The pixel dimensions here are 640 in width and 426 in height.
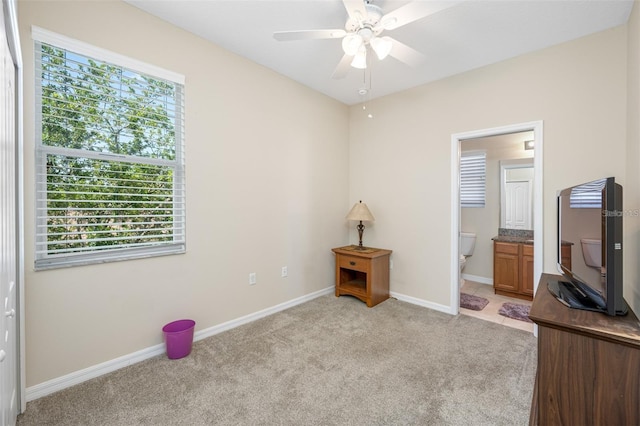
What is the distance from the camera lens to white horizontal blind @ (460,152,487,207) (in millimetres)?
4574

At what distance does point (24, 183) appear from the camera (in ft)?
5.66

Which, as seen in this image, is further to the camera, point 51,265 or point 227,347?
point 227,347

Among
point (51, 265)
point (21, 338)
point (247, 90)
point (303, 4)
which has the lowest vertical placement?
point (21, 338)

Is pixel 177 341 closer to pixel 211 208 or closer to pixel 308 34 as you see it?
pixel 211 208

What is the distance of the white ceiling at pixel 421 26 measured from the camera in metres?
2.09

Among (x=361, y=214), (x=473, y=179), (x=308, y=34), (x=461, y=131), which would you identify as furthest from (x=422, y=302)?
(x=308, y=34)

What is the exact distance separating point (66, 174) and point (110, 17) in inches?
46.5

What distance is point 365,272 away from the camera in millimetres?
3521

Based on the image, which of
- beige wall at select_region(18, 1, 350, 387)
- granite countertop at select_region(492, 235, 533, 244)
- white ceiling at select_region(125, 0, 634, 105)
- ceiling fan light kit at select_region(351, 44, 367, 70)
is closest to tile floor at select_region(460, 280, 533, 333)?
granite countertop at select_region(492, 235, 533, 244)

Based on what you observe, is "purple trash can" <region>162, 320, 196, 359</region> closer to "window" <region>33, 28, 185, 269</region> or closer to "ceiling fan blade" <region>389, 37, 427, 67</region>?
"window" <region>33, 28, 185, 269</region>

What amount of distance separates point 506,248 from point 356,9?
3.66m

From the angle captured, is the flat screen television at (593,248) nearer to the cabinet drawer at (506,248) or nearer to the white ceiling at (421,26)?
the white ceiling at (421,26)

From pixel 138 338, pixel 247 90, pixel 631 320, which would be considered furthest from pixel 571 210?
pixel 138 338

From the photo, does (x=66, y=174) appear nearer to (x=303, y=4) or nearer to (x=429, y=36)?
(x=303, y=4)
